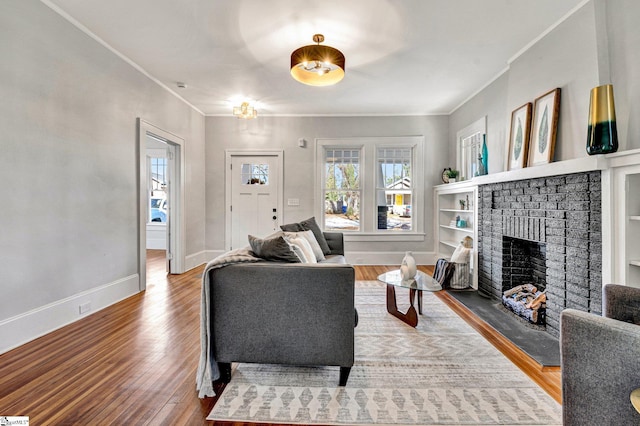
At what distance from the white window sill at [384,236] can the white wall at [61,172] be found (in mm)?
3416

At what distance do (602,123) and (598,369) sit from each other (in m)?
1.80

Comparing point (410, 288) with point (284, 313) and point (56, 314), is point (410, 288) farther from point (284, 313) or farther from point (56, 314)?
point (56, 314)

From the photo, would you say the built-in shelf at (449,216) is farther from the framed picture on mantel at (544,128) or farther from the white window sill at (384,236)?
the framed picture on mantel at (544,128)

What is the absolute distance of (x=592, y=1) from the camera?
7.09 feet

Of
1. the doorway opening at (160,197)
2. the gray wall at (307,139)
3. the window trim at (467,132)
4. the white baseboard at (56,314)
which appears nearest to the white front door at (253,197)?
the gray wall at (307,139)

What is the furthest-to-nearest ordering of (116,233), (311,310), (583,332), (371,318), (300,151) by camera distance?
(300,151) → (116,233) → (371,318) → (311,310) → (583,332)

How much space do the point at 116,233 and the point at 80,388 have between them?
188cm

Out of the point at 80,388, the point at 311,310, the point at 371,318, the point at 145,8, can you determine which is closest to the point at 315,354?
the point at 311,310

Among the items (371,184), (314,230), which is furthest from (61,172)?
(371,184)

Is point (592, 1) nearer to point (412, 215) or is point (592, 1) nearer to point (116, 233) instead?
point (412, 215)

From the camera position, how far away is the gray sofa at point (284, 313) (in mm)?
1653

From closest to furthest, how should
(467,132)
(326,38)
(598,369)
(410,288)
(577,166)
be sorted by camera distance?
(598,369)
(577,166)
(410,288)
(326,38)
(467,132)

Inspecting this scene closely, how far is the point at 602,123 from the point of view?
194cm

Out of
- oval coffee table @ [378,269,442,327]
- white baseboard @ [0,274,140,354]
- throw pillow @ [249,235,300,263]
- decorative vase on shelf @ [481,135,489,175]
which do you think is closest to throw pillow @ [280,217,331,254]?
oval coffee table @ [378,269,442,327]
